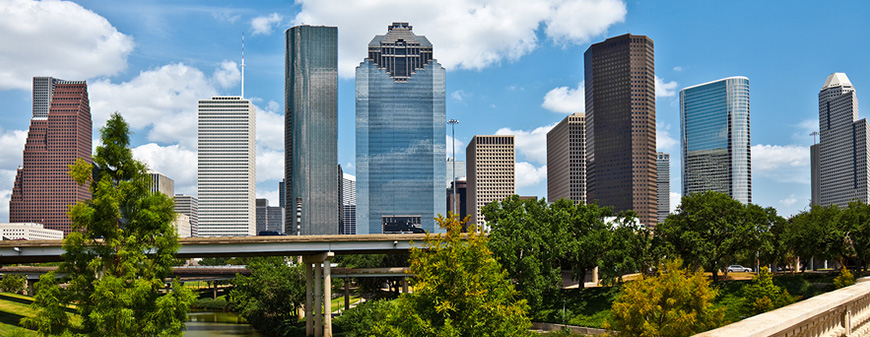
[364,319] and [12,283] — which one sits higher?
[364,319]

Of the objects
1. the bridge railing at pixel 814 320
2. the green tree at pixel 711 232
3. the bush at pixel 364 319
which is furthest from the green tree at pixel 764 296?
the bridge railing at pixel 814 320

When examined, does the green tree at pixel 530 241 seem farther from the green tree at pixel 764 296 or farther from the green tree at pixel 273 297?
the green tree at pixel 273 297

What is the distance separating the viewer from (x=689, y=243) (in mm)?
58156

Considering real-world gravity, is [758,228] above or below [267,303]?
above

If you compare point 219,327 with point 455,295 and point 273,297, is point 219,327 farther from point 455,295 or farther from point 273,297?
point 455,295

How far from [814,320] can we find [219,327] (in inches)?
3142

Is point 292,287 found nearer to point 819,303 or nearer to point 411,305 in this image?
point 411,305

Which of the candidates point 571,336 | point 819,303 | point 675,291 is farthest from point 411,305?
point 571,336

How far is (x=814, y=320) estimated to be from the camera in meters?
9.20

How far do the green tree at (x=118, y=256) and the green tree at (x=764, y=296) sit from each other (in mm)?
39652

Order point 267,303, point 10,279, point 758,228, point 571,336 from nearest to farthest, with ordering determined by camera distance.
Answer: point 571,336 < point 758,228 < point 267,303 < point 10,279

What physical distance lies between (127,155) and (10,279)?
290ft

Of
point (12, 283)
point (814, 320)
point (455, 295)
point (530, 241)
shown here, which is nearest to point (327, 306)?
point (530, 241)

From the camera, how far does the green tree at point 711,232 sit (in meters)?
57.5
